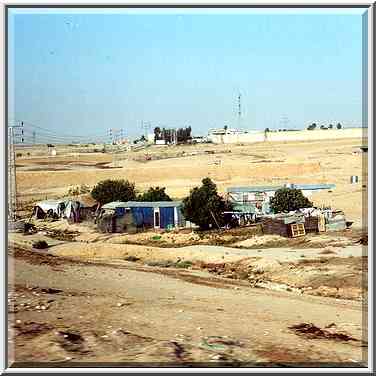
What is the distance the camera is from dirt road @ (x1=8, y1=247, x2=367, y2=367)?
4.30 meters

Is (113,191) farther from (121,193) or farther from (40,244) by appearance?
(40,244)

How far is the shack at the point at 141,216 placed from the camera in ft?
16.3

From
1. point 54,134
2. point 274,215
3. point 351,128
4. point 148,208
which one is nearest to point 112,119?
point 54,134

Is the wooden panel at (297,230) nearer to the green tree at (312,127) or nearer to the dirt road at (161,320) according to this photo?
the dirt road at (161,320)

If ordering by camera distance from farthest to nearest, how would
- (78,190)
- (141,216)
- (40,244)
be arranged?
(141,216)
(78,190)
(40,244)

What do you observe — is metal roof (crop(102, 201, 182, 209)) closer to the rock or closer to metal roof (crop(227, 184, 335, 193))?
metal roof (crop(227, 184, 335, 193))

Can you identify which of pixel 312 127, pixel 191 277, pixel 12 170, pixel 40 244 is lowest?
pixel 191 277

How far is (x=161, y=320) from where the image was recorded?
454cm

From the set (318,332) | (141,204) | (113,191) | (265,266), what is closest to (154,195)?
(141,204)

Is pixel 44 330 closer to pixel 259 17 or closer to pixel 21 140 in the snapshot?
pixel 21 140

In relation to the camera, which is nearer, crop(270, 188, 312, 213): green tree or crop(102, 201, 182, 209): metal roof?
crop(102, 201, 182, 209): metal roof

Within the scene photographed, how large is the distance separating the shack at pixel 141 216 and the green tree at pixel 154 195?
0.13 ft

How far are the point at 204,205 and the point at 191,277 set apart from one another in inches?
24.3

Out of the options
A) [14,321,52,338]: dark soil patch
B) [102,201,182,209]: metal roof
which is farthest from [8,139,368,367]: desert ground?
[102,201,182,209]: metal roof
